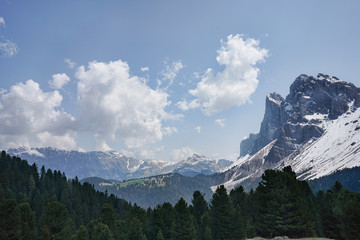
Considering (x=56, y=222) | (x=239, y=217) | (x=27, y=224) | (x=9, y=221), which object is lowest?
(x=239, y=217)

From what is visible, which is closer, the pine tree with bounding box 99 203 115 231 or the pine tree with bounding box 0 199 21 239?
the pine tree with bounding box 0 199 21 239

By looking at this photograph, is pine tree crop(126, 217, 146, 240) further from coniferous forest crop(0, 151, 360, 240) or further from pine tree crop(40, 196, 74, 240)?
pine tree crop(40, 196, 74, 240)

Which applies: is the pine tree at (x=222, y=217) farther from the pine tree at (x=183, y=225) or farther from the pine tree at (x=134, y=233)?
the pine tree at (x=134, y=233)

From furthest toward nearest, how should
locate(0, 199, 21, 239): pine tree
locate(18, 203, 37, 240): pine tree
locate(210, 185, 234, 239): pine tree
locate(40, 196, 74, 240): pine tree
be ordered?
locate(18, 203, 37, 240): pine tree → locate(40, 196, 74, 240): pine tree → locate(0, 199, 21, 239): pine tree → locate(210, 185, 234, 239): pine tree

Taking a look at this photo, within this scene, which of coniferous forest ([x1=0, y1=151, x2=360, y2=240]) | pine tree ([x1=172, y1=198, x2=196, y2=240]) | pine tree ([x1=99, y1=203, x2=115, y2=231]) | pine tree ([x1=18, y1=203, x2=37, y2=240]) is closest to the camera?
coniferous forest ([x1=0, y1=151, x2=360, y2=240])

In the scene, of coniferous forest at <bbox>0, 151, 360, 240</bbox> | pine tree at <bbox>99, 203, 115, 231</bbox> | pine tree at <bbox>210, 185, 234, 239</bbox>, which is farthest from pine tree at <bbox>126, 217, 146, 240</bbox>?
pine tree at <bbox>99, 203, 115, 231</bbox>

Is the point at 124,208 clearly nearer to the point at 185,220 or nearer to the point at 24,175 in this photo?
the point at 24,175

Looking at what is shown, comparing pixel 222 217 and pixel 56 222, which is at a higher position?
pixel 56 222

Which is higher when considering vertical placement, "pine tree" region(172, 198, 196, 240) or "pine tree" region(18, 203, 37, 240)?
"pine tree" region(18, 203, 37, 240)

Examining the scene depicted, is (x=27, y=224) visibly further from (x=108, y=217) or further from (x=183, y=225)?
(x=183, y=225)

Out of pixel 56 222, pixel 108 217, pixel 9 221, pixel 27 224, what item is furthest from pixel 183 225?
pixel 27 224

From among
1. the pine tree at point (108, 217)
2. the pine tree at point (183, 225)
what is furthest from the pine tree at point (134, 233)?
the pine tree at point (108, 217)

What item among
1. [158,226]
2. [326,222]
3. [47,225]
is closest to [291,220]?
[326,222]

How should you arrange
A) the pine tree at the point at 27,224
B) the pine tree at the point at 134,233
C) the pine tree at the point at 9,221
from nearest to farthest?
the pine tree at the point at 9,221 < the pine tree at the point at 134,233 < the pine tree at the point at 27,224
